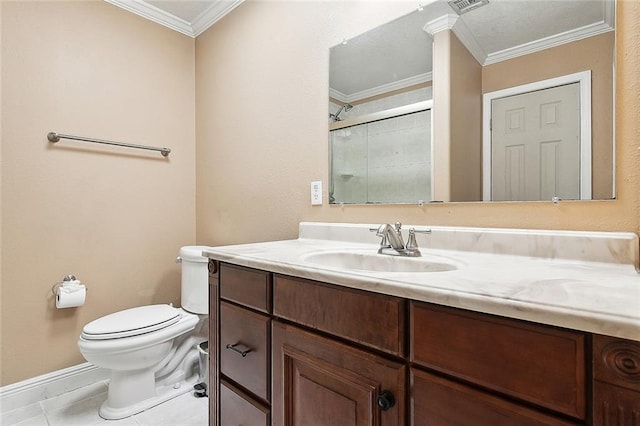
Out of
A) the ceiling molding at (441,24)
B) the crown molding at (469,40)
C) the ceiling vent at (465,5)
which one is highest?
the ceiling vent at (465,5)

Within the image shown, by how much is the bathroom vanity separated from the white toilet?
0.63m

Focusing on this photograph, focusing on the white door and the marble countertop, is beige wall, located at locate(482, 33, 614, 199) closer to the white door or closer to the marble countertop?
the white door

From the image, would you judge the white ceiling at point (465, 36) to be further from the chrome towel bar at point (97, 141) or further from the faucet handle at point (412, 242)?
the chrome towel bar at point (97, 141)

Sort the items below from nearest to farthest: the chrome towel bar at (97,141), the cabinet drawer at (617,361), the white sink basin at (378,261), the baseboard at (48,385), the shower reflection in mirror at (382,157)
→ the cabinet drawer at (617,361), the white sink basin at (378,261), the shower reflection in mirror at (382,157), the baseboard at (48,385), the chrome towel bar at (97,141)

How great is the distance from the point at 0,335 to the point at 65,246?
507 mm

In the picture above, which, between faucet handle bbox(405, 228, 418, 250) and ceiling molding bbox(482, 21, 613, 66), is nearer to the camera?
ceiling molding bbox(482, 21, 613, 66)

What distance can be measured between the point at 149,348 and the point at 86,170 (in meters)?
1.11

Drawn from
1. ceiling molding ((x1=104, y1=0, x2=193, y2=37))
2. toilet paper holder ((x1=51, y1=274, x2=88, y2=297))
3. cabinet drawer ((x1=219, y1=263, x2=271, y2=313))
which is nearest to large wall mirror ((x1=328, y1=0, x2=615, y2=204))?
cabinet drawer ((x1=219, y1=263, x2=271, y2=313))

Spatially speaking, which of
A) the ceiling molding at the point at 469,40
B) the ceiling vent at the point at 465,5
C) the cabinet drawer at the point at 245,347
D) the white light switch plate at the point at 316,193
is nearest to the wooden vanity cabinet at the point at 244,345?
the cabinet drawer at the point at 245,347

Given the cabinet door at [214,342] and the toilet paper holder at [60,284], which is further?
the toilet paper holder at [60,284]

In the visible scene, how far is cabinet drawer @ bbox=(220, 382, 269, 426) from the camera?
963mm

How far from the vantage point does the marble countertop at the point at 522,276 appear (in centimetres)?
47

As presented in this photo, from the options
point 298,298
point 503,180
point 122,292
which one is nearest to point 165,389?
point 122,292

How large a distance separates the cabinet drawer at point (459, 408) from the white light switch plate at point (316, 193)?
1.02m
